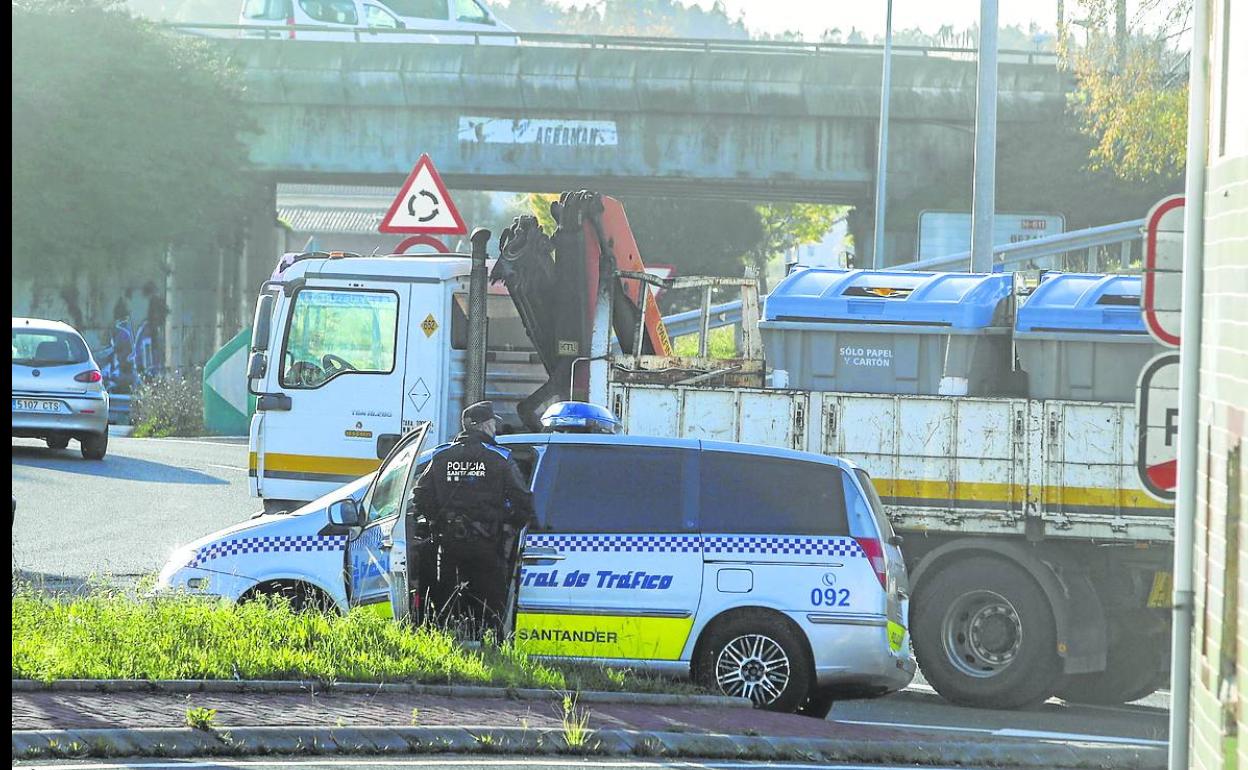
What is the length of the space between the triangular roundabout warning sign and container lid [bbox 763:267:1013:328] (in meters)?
3.56

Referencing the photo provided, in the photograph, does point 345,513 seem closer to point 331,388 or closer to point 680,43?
point 331,388

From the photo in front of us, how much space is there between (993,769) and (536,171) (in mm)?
33636

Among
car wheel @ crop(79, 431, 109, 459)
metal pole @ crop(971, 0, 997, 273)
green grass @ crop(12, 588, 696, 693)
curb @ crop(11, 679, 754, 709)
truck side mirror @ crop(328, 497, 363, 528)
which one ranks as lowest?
curb @ crop(11, 679, 754, 709)

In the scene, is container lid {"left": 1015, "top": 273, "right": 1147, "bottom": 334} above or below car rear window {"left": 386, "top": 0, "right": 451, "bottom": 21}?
below

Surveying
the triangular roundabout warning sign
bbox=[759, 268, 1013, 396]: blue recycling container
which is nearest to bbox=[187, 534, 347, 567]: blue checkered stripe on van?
bbox=[759, 268, 1013, 396]: blue recycling container

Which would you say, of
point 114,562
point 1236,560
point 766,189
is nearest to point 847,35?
point 766,189

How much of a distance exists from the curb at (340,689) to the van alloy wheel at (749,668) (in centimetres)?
16

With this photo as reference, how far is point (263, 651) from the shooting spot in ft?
33.4

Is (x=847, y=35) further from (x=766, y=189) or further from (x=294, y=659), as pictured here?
(x=294, y=659)

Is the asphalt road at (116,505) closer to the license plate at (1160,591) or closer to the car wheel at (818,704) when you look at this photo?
the car wheel at (818,704)

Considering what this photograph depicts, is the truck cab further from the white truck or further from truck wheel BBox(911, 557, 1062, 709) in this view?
truck wheel BBox(911, 557, 1062, 709)

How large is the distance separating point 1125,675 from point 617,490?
11.6 feet

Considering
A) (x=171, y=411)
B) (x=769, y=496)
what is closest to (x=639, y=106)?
(x=171, y=411)

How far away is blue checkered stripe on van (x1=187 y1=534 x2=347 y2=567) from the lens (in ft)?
36.8
